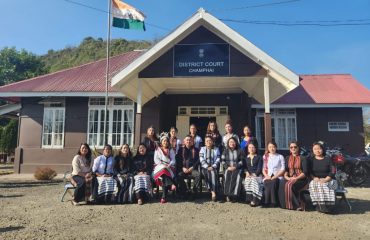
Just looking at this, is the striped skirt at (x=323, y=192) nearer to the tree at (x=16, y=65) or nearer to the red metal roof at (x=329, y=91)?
the red metal roof at (x=329, y=91)

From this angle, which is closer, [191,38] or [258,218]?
[258,218]

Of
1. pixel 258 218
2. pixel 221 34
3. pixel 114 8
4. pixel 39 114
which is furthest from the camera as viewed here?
pixel 39 114

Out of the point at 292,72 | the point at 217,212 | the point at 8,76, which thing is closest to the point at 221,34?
the point at 292,72

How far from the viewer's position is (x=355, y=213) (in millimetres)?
5758

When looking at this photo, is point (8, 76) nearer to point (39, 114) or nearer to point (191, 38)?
point (39, 114)

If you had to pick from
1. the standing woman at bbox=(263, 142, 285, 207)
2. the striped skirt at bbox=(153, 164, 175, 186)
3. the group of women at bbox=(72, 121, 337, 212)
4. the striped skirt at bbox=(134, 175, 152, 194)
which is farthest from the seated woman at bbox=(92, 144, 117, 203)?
the standing woman at bbox=(263, 142, 285, 207)

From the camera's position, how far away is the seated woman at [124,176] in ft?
21.2

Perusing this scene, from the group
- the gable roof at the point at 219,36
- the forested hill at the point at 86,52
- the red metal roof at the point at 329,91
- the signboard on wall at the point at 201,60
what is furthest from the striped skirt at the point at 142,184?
the forested hill at the point at 86,52

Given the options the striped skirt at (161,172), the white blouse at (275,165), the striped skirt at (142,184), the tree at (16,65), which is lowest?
the striped skirt at (142,184)

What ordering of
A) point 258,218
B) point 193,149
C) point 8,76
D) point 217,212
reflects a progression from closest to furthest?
point 258,218
point 217,212
point 193,149
point 8,76

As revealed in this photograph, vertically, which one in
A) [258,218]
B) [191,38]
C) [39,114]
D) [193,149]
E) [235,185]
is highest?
[191,38]

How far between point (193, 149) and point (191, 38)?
3.47 metres

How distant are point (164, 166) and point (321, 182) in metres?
2.99

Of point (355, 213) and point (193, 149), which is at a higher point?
point (193, 149)
